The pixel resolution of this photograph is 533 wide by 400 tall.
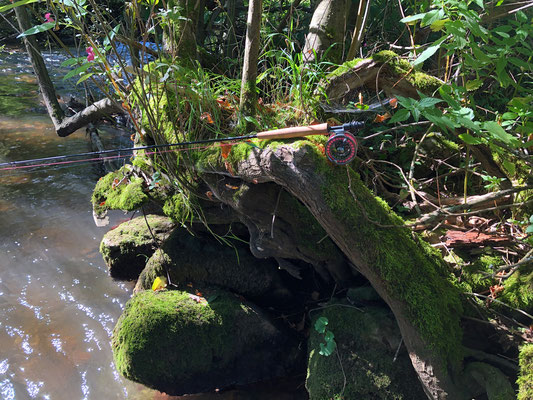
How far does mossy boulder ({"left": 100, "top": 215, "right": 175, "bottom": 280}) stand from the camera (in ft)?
14.2

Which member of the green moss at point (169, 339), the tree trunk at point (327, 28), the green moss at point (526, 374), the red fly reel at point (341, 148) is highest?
the tree trunk at point (327, 28)

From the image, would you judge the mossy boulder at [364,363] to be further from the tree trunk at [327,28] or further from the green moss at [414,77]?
the tree trunk at [327,28]

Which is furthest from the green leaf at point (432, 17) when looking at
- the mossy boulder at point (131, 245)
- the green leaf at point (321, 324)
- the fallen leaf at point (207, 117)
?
the mossy boulder at point (131, 245)

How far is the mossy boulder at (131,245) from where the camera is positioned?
4320 millimetres

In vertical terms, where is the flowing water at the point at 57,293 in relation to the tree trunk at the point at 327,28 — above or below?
below

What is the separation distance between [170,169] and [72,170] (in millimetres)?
4712

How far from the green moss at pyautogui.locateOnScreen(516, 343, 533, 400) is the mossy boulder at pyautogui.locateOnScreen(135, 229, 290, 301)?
6.26 ft

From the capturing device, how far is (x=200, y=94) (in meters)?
2.87

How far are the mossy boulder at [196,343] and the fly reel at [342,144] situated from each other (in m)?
1.76

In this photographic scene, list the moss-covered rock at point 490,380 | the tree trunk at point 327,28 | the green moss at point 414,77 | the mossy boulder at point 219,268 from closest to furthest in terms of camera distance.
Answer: the moss-covered rock at point 490,380 < the green moss at point 414,77 < the tree trunk at point 327,28 < the mossy boulder at point 219,268

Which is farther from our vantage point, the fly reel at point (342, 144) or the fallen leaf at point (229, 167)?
the fallen leaf at point (229, 167)

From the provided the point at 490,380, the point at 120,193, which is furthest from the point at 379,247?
the point at 120,193

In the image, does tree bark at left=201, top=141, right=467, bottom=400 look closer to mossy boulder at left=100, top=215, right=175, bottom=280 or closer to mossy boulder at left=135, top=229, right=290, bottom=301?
mossy boulder at left=135, top=229, right=290, bottom=301

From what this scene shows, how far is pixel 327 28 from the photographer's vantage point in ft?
10.5
